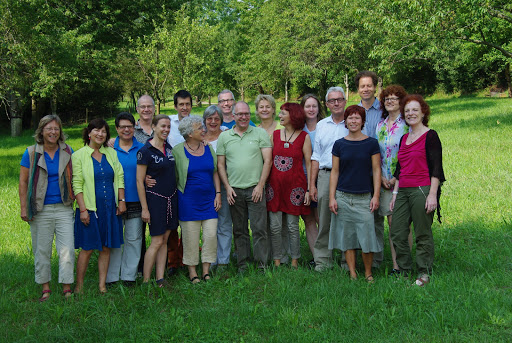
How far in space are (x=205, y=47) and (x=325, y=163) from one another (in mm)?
26492

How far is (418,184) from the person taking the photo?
4910mm

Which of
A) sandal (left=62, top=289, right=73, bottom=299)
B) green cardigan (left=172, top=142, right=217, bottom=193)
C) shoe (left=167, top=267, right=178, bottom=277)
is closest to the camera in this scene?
sandal (left=62, top=289, right=73, bottom=299)

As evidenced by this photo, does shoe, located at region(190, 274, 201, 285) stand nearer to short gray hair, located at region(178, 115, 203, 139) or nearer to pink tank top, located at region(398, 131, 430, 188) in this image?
short gray hair, located at region(178, 115, 203, 139)

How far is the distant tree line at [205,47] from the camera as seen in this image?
14.9 m

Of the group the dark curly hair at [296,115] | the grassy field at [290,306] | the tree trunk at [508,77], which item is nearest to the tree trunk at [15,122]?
the grassy field at [290,306]

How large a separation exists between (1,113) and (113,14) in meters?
15.4

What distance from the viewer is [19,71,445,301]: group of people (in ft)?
16.3

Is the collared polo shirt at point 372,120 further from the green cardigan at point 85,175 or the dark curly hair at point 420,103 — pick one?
the green cardigan at point 85,175

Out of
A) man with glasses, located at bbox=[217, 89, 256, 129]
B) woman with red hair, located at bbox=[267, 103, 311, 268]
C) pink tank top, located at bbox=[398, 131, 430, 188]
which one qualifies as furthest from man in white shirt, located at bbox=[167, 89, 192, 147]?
pink tank top, located at bbox=[398, 131, 430, 188]

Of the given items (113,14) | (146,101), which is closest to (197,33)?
(113,14)

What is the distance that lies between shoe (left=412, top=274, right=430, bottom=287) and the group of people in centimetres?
3

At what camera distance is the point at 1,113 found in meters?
30.4

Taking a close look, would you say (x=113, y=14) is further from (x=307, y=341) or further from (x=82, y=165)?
(x=307, y=341)

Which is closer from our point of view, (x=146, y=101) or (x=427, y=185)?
(x=427, y=185)
